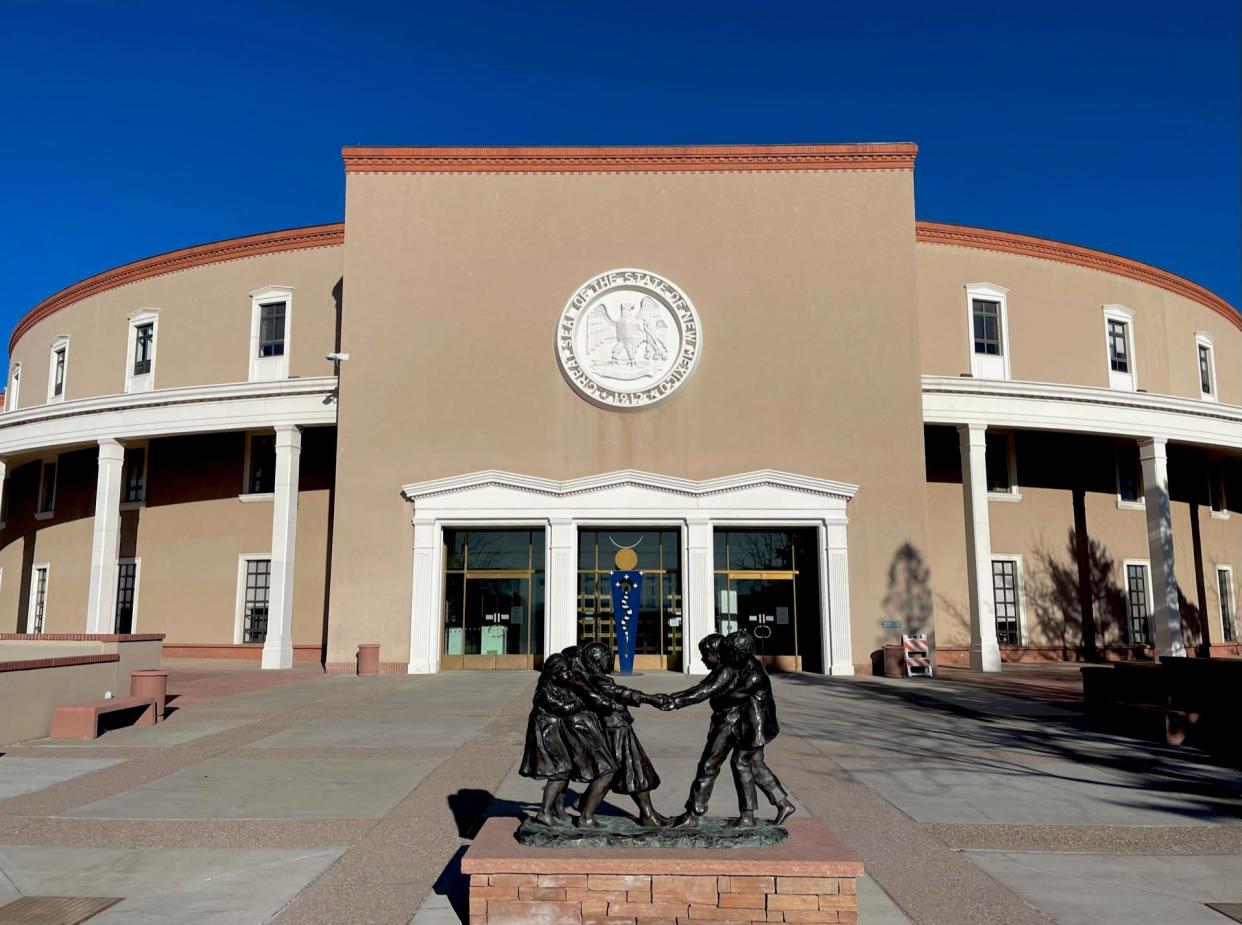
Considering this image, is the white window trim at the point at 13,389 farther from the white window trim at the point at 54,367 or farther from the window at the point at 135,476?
the window at the point at 135,476

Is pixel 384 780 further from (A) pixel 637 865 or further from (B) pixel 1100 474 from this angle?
(B) pixel 1100 474

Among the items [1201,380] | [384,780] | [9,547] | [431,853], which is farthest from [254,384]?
[1201,380]

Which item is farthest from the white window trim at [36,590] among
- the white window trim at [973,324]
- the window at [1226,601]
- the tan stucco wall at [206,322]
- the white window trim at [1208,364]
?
the white window trim at [1208,364]

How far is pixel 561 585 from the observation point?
23.2m

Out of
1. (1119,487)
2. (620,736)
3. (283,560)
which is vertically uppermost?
(1119,487)

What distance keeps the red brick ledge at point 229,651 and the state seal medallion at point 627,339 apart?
10930 millimetres

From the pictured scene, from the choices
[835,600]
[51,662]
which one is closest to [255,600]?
[51,662]

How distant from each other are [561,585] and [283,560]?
7.60 metres

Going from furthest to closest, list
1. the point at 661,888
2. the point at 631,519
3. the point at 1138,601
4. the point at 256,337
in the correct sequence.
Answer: the point at 1138,601
the point at 256,337
the point at 631,519
the point at 661,888

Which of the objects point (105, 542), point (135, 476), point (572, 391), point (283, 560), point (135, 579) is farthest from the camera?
point (135, 476)

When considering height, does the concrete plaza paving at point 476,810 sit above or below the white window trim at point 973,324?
below

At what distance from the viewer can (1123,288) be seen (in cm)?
3058

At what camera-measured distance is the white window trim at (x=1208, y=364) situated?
32375mm

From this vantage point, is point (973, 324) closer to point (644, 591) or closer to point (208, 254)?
point (644, 591)
